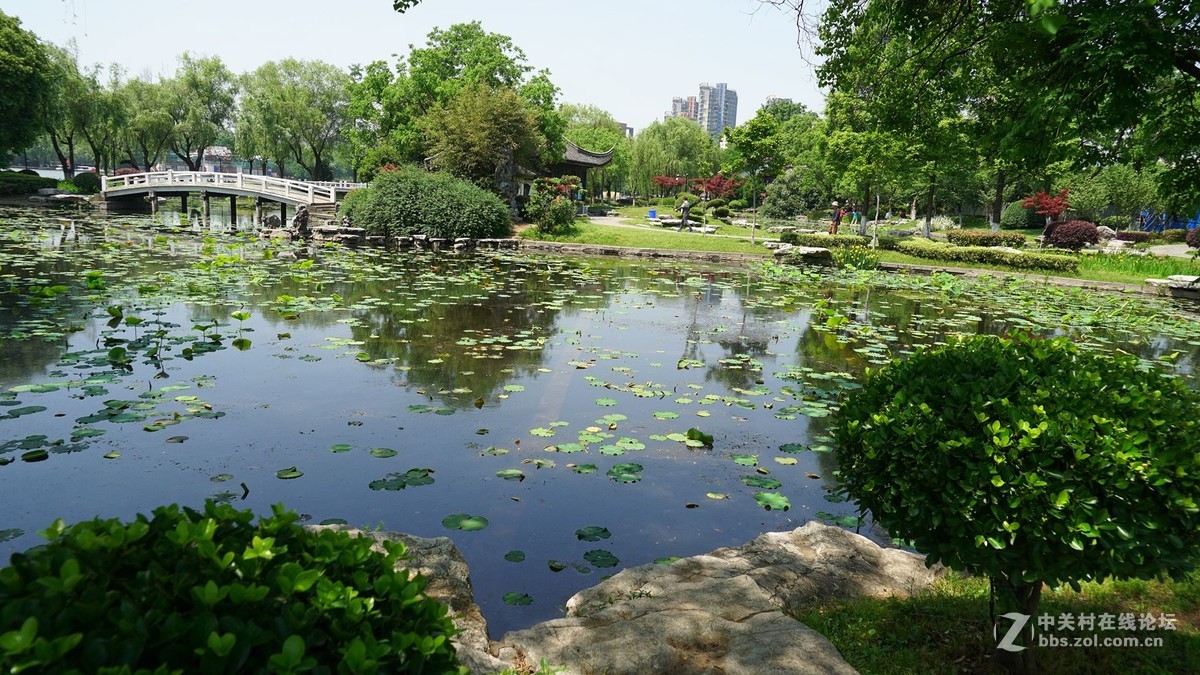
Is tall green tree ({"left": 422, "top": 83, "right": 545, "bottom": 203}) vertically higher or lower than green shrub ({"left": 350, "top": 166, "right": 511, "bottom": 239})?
higher

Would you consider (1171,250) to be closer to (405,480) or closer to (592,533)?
(592,533)

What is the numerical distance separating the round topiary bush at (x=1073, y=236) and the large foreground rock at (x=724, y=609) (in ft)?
97.3

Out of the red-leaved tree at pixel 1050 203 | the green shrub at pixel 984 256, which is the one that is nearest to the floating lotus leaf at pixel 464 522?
the green shrub at pixel 984 256

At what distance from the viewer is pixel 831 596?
3.56m

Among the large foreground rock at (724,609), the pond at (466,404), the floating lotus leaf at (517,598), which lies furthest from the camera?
the pond at (466,404)

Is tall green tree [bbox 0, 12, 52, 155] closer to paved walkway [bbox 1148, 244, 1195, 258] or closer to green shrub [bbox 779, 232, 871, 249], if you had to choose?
green shrub [bbox 779, 232, 871, 249]

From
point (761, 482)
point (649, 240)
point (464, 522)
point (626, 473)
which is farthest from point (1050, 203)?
point (464, 522)

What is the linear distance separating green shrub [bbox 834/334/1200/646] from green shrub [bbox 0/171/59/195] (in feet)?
140

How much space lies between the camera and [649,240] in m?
27.4

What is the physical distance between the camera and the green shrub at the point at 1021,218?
37.8 meters

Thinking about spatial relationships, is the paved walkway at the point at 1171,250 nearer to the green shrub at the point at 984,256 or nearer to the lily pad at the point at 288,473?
the green shrub at the point at 984,256

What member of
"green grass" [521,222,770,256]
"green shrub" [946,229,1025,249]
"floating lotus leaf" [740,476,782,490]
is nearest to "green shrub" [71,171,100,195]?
"green grass" [521,222,770,256]

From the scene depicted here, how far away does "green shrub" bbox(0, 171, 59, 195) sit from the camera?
32.3 metres

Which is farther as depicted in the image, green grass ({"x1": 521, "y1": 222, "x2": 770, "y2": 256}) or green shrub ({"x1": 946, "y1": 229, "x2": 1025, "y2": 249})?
green shrub ({"x1": 946, "y1": 229, "x2": 1025, "y2": 249})
